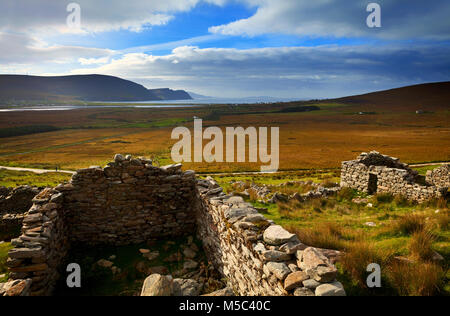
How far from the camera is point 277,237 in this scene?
5078 mm

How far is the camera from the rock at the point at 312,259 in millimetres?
4172

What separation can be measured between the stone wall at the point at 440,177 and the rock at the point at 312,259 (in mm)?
14998

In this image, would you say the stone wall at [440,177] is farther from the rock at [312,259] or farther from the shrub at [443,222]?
the rock at [312,259]

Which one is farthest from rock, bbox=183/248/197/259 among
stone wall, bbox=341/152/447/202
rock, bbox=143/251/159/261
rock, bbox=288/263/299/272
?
stone wall, bbox=341/152/447/202

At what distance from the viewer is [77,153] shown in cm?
5956

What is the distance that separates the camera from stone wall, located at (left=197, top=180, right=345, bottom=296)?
13.1 feet

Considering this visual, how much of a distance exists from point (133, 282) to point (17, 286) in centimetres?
275

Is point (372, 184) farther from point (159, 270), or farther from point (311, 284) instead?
point (311, 284)

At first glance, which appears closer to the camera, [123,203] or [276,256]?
[276,256]

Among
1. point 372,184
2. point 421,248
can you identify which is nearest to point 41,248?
point 421,248

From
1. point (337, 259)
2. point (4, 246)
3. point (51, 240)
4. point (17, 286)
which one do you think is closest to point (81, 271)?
point (51, 240)

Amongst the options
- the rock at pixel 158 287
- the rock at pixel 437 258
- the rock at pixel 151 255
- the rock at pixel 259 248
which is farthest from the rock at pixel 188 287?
the rock at pixel 437 258

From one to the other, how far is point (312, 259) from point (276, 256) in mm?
647
